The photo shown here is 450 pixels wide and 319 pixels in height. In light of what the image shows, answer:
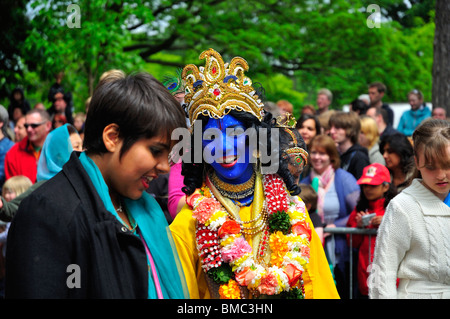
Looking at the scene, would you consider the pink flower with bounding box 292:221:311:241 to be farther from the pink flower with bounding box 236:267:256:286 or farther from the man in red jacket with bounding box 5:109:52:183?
the man in red jacket with bounding box 5:109:52:183

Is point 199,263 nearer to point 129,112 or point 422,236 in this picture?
point 422,236

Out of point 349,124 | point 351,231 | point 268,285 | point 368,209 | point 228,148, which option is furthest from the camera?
point 349,124

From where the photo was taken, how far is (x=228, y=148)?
3.35m

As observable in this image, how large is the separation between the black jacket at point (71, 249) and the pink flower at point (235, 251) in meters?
1.34

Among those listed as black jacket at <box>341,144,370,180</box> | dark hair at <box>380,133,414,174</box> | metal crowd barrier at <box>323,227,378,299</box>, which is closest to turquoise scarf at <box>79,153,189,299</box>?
metal crowd barrier at <box>323,227,378,299</box>

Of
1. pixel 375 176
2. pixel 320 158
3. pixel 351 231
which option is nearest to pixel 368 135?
pixel 320 158

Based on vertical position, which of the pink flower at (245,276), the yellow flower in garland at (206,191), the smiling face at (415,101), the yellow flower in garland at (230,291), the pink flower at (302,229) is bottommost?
the yellow flower in garland at (230,291)

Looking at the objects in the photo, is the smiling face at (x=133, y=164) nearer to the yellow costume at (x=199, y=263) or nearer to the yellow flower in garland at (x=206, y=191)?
the yellow costume at (x=199, y=263)

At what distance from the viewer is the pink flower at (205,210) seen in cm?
335

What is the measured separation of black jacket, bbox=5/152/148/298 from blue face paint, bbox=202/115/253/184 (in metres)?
1.42

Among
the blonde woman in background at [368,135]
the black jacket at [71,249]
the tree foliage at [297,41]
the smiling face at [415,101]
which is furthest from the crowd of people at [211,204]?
the tree foliage at [297,41]

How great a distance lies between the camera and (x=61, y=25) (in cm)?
1145

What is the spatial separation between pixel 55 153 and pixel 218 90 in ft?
6.65
